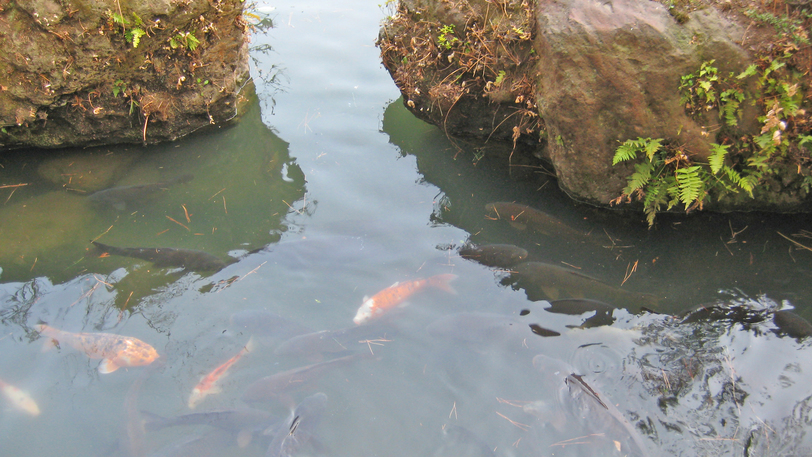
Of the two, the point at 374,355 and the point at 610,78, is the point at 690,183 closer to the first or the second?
the point at 610,78

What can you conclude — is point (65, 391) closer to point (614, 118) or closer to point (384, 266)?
point (384, 266)

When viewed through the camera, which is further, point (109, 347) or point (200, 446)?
point (109, 347)

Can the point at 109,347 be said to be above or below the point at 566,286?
below

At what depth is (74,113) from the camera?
681 centimetres

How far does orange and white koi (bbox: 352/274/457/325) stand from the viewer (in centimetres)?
503

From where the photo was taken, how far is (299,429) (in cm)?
408

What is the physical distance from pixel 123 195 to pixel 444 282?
15.7 ft

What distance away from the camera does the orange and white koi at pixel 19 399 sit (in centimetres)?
413

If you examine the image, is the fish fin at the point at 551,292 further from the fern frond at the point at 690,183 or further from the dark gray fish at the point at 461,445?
the dark gray fish at the point at 461,445

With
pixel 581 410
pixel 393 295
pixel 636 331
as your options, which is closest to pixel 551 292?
pixel 636 331

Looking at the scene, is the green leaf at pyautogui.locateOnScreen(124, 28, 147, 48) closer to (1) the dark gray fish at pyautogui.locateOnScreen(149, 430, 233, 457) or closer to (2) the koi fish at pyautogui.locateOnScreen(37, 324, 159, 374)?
(2) the koi fish at pyautogui.locateOnScreen(37, 324, 159, 374)

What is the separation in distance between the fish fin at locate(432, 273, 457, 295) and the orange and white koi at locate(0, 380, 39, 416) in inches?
164

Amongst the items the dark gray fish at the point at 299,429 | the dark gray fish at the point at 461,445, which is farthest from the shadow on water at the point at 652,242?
the dark gray fish at the point at 299,429

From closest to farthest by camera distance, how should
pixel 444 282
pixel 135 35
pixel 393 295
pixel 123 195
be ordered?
pixel 393 295 < pixel 444 282 < pixel 135 35 < pixel 123 195
